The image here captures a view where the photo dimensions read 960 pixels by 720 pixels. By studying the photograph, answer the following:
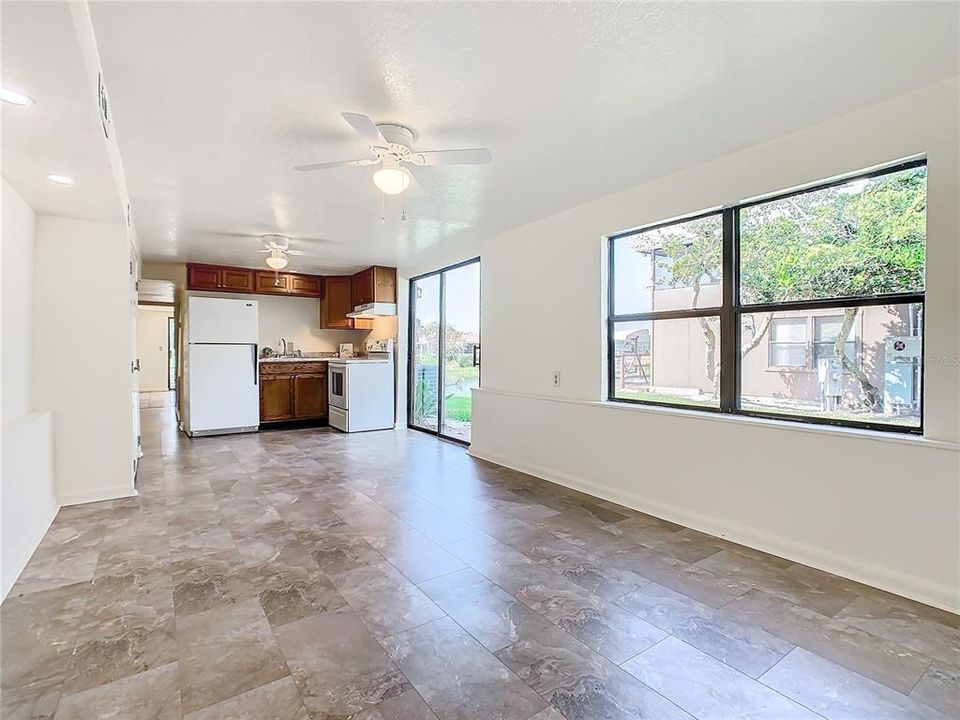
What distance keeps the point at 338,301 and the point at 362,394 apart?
1669 mm

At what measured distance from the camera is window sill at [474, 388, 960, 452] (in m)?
2.20

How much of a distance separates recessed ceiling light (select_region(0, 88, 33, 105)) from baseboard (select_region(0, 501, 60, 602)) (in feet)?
6.79

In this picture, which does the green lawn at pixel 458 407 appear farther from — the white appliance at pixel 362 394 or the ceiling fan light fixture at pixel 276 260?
the ceiling fan light fixture at pixel 276 260

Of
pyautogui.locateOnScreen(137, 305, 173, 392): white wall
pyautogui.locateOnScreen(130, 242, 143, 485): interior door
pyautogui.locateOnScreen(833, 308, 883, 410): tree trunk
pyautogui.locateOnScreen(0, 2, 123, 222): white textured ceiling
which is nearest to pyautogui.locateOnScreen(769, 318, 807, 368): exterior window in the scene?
pyautogui.locateOnScreen(833, 308, 883, 410): tree trunk

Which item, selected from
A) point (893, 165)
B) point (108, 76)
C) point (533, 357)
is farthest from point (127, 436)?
point (893, 165)

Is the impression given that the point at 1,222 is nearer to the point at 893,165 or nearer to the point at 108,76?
the point at 108,76

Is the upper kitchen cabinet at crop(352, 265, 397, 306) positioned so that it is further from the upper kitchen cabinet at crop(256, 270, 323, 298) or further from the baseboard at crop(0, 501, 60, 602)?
the baseboard at crop(0, 501, 60, 602)

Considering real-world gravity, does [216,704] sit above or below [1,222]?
below

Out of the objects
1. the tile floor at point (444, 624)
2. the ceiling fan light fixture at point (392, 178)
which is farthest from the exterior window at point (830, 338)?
the ceiling fan light fixture at point (392, 178)

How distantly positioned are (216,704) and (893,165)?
11.6ft

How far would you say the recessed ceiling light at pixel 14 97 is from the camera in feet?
5.86

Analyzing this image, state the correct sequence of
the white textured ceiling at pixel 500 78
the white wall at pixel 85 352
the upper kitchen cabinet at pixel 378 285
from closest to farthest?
the white textured ceiling at pixel 500 78, the white wall at pixel 85 352, the upper kitchen cabinet at pixel 378 285

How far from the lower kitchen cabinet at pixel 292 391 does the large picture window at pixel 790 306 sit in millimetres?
4946

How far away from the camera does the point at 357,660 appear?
1.76m
